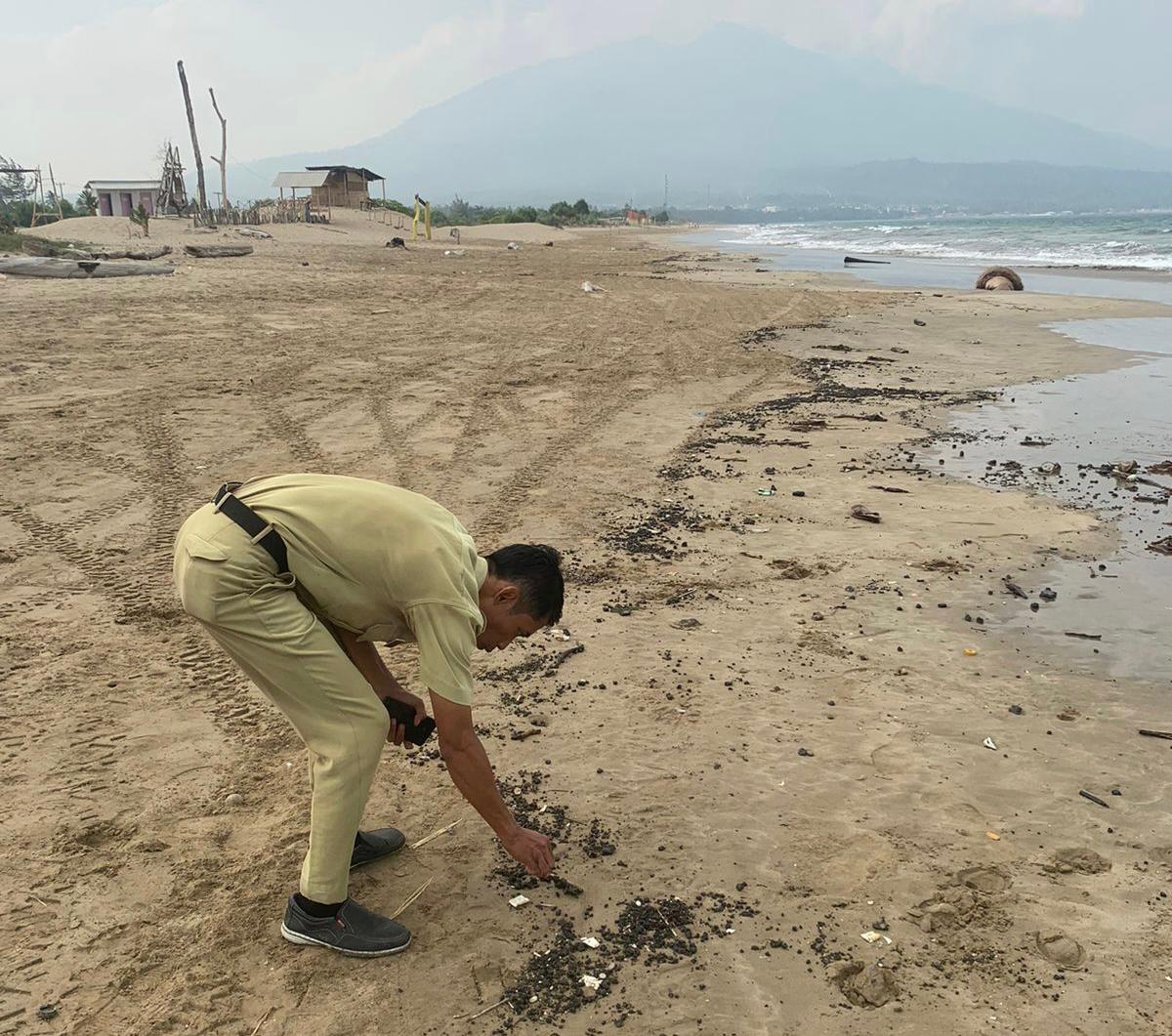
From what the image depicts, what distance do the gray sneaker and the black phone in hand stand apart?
493 mm

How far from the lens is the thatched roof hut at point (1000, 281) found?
21750 millimetres

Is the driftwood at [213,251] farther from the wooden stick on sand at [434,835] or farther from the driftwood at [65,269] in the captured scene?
the wooden stick on sand at [434,835]

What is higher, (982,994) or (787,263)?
(787,263)

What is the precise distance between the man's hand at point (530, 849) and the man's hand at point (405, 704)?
439 mm

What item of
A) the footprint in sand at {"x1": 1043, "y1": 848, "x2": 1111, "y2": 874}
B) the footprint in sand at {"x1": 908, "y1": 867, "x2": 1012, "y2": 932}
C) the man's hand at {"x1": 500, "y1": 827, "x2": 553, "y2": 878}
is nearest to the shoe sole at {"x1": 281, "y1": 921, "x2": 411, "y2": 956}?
the man's hand at {"x1": 500, "y1": 827, "x2": 553, "y2": 878}

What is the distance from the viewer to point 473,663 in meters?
4.20

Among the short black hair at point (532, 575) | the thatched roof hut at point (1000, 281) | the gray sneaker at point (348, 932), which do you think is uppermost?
the thatched roof hut at point (1000, 281)

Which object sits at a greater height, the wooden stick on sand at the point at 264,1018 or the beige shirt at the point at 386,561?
the beige shirt at the point at 386,561

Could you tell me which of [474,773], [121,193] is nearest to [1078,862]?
[474,773]

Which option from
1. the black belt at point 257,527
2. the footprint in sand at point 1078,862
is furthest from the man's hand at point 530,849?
the footprint in sand at point 1078,862

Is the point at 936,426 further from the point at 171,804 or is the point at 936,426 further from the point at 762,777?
the point at 171,804

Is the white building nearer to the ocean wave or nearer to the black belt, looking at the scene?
the ocean wave

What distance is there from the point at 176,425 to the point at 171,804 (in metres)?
5.18

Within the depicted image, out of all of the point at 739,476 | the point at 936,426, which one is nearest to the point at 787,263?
the point at 936,426
